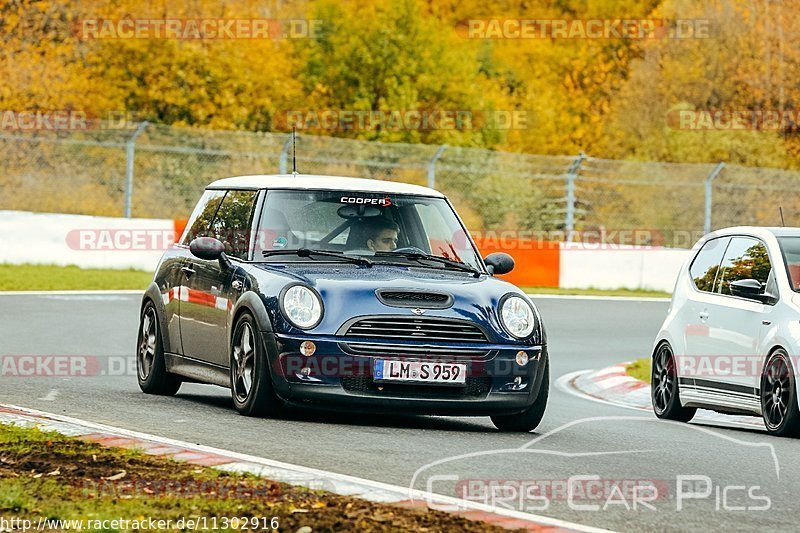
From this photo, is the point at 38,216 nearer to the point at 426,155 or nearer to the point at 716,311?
the point at 426,155

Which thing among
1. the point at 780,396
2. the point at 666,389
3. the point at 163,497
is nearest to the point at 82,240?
the point at 666,389

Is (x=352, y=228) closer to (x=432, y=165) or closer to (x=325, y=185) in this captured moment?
(x=325, y=185)

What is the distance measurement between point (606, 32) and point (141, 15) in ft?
97.5

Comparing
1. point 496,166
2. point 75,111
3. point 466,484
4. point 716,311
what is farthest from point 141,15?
point 466,484

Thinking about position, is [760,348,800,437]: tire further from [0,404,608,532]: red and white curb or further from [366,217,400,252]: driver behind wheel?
[0,404,608,532]: red and white curb

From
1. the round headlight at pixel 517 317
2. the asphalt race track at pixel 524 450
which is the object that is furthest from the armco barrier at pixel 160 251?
the round headlight at pixel 517 317

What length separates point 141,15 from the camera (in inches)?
1767

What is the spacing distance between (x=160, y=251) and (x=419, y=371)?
21.1 metres

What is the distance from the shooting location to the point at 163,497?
6.73 meters

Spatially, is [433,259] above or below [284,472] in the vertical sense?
above

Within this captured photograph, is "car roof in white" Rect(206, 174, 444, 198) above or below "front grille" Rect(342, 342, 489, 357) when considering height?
above

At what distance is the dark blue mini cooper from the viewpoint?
9859 mm

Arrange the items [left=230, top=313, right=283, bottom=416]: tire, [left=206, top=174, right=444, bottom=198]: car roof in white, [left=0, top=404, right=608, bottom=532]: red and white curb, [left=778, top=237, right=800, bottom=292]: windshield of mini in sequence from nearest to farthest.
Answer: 1. [left=0, top=404, right=608, bottom=532]: red and white curb
2. [left=230, top=313, right=283, bottom=416]: tire
3. [left=206, top=174, right=444, bottom=198]: car roof in white
4. [left=778, top=237, right=800, bottom=292]: windshield of mini

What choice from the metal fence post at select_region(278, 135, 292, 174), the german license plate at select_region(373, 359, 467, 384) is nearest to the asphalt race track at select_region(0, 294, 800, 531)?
the german license plate at select_region(373, 359, 467, 384)
